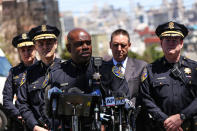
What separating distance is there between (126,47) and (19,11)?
1300 inches

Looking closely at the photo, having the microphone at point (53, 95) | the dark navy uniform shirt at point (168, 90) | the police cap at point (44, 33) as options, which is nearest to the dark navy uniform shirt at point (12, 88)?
the police cap at point (44, 33)

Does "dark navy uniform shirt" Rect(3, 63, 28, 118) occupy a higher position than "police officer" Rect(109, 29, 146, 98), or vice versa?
"police officer" Rect(109, 29, 146, 98)

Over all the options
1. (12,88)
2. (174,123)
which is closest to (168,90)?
(174,123)

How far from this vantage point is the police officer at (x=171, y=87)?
500cm

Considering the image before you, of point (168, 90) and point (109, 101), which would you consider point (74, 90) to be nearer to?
point (109, 101)

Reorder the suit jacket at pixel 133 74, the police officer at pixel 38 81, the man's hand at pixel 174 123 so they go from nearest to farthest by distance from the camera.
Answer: the man's hand at pixel 174 123 → the police officer at pixel 38 81 → the suit jacket at pixel 133 74

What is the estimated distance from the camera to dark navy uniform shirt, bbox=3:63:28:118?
6.05 metres

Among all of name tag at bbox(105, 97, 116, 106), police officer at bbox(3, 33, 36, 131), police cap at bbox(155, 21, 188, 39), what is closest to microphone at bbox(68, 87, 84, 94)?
name tag at bbox(105, 97, 116, 106)

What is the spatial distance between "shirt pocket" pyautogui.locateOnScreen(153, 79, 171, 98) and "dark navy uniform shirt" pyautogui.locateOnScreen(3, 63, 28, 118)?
2104mm

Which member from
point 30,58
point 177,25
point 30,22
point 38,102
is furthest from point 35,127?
point 30,22

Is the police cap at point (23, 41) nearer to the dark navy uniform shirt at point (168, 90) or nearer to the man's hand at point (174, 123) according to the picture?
the dark navy uniform shirt at point (168, 90)

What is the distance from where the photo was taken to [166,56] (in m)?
5.27

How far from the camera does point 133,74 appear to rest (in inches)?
239

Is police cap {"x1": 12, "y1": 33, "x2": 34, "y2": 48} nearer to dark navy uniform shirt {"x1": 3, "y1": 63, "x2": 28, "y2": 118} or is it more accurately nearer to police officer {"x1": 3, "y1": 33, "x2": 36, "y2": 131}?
police officer {"x1": 3, "y1": 33, "x2": 36, "y2": 131}
